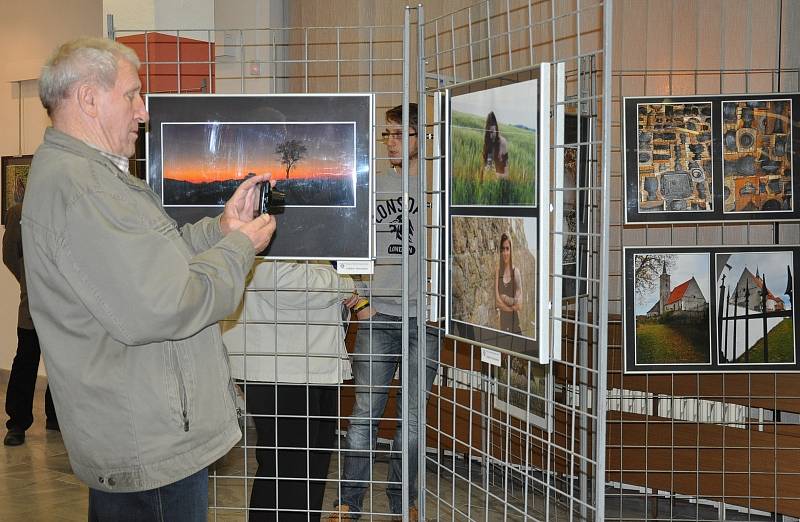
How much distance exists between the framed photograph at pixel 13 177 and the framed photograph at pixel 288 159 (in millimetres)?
5278

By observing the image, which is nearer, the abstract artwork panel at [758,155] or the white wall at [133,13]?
the abstract artwork panel at [758,155]

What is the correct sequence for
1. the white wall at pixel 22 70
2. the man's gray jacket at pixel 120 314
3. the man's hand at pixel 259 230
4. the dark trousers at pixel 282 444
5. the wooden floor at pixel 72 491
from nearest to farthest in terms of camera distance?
1. the man's gray jacket at pixel 120 314
2. the man's hand at pixel 259 230
3. the dark trousers at pixel 282 444
4. the wooden floor at pixel 72 491
5. the white wall at pixel 22 70

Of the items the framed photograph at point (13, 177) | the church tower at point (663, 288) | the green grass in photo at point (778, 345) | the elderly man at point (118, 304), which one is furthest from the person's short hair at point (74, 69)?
the framed photograph at point (13, 177)

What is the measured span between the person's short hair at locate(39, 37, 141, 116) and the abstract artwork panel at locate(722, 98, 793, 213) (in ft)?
7.45

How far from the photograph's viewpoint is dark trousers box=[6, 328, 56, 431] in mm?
5527

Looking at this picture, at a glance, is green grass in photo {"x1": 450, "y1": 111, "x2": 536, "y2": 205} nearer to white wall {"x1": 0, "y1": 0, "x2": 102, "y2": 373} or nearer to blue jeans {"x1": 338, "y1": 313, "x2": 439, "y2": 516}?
blue jeans {"x1": 338, "y1": 313, "x2": 439, "y2": 516}

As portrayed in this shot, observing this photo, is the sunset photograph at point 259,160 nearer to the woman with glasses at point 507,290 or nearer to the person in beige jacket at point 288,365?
the person in beige jacket at point 288,365

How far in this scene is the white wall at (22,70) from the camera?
24.1 feet

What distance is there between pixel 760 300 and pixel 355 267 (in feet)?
5.13

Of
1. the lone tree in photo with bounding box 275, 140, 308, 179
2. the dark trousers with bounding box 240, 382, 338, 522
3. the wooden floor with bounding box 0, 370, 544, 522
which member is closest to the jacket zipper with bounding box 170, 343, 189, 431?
the lone tree in photo with bounding box 275, 140, 308, 179

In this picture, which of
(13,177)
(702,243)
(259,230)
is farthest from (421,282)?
(13,177)

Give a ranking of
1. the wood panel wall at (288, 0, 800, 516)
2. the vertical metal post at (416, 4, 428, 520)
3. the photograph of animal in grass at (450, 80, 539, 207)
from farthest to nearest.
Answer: the wood panel wall at (288, 0, 800, 516), the vertical metal post at (416, 4, 428, 520), the photograph of animal in grass at (450, 80, 539, 207)

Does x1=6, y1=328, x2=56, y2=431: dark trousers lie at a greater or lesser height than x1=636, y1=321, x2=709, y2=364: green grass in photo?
lesser

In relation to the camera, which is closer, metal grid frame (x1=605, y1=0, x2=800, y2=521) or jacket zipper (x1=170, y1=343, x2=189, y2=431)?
jacket zipper (x1=170, y1=343, x2=189, y2=431)
